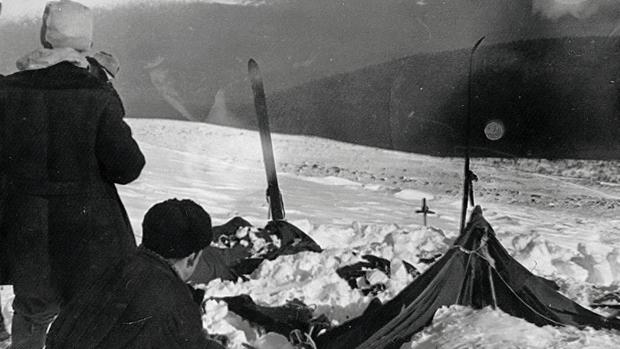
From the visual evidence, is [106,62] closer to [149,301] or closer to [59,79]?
[59,79]

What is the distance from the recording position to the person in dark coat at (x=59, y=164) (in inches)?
73.8

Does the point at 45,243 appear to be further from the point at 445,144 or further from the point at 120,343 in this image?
the point at 445,144

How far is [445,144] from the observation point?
4.87m

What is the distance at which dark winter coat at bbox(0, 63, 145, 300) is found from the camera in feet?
6.14

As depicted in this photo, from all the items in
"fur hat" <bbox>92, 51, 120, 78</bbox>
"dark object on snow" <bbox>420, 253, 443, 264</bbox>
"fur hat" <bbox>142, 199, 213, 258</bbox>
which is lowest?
"dark object on snow" <bbox>420, 253, 443, 264</bbox>

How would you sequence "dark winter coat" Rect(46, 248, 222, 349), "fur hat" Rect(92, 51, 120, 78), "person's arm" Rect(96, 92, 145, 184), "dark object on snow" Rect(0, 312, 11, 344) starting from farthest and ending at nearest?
1. "dark object on snow" Rect(0, 312, 11, 344)
2. "fur hat" Rect(92, 51, 120, 78)
3. "person's arm" Rect(96, 92, 145, 184)
4. "dark winter coat" Rect(46, 248, 222, 349)

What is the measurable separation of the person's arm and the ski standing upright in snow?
2.47 m

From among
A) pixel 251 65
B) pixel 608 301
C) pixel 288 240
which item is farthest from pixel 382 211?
pixel 608 301

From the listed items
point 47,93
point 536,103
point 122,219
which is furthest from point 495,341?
point 536,103

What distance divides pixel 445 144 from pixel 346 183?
3.51 feet

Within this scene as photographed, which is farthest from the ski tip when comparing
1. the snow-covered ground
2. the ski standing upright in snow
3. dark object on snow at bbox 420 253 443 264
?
dark object on snow at bbox 420 253 443 264

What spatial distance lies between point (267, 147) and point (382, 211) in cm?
108

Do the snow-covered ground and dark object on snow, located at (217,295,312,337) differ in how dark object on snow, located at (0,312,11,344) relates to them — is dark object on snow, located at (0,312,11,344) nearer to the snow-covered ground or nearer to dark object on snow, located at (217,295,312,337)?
the snow-covered ground

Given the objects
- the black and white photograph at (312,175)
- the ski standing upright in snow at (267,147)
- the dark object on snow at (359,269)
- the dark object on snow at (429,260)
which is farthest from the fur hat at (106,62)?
the ski standing upright in snow at (267,147)
